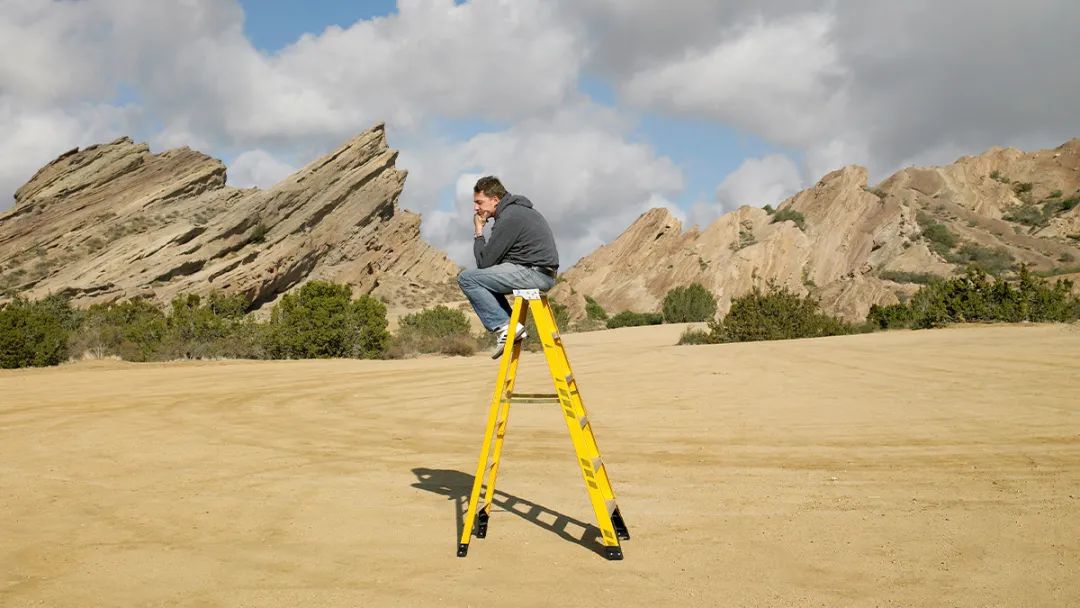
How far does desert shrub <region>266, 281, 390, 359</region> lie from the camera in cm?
2420

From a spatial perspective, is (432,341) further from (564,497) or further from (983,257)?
(983,257)

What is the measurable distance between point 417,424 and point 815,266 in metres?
46.3

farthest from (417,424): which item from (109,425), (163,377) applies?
(163,377)

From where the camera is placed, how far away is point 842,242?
174 ft

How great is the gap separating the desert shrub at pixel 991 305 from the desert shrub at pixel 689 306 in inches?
735

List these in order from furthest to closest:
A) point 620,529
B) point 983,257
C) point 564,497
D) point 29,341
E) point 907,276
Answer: point 983,257
point 907,276
point 29,341
point 564,497
point 620,529

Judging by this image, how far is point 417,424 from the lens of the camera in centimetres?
965

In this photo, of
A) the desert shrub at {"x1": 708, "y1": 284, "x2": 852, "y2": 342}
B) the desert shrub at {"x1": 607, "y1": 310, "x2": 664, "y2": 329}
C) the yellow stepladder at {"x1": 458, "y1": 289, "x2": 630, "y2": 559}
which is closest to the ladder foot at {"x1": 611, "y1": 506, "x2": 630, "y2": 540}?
the yellow stepladder at {"x1": 458, "y1": 289, "x2": 630, "y2": 559}

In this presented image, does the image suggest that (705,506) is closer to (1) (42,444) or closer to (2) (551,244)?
(2) (551,244)

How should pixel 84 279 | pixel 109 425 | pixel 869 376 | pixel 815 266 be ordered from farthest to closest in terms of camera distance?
1. pixel 815 266
2. pixel 84 279
3. pixel 869 376
4. pixel 109 425

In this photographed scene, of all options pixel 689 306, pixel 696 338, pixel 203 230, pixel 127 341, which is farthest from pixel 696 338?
pixel 203 230

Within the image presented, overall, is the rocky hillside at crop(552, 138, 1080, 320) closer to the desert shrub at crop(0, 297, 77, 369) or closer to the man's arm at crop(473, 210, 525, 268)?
the desert shrub at crop(0, 297, 77, 369)

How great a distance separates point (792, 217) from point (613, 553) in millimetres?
54950

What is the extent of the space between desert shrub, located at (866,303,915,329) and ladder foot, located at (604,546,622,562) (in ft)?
71.6
